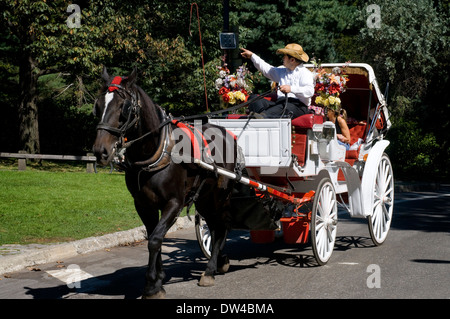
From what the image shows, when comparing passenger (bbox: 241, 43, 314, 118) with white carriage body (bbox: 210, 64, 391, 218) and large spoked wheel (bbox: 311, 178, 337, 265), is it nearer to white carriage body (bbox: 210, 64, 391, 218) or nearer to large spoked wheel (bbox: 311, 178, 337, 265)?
white carriage body (bbox: 210, 64, 391, 218)

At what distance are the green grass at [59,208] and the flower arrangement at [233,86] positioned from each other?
2.99 metres

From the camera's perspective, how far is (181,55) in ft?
79.3

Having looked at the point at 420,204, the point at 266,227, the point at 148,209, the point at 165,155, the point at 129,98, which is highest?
the point at 129,98

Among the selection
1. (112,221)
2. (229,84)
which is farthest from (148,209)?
(112,221)

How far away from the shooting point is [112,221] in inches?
412

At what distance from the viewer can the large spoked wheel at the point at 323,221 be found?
743 cm

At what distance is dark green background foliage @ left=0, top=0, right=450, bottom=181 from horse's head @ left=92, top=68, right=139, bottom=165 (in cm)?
1510

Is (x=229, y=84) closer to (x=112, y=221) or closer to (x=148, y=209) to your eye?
(x=148, y=209)

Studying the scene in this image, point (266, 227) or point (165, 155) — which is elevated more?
point (165, 155)

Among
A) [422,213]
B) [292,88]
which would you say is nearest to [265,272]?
[292,88]

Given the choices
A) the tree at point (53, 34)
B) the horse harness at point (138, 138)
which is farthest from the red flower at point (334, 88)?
the tree at point (53, 34)

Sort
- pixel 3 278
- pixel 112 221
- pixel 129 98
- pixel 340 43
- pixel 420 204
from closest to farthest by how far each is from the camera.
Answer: pixel 129 98 → pixel 3 278 → pixel 112 221 → pixel 420 204 → pixel 340 43
